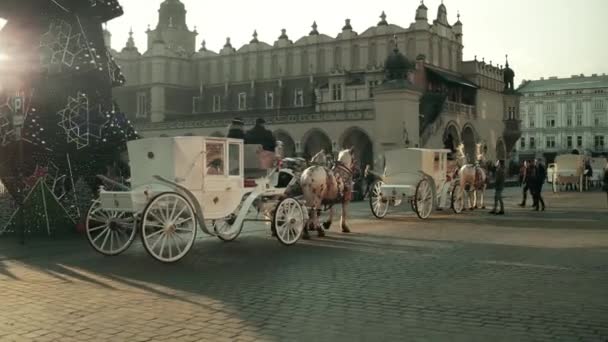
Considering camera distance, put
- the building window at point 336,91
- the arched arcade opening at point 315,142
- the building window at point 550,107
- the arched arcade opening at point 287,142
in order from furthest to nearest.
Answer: the building window at point 550,107 → the building window at point 336,91 → the arched arcade opening at point 287,142 → the arched arcade opening at point 315,142

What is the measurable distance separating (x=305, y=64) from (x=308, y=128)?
14706 mm

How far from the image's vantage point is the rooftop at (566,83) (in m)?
102

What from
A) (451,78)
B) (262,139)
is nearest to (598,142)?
(451,78)

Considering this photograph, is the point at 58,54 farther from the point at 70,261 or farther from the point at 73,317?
the point at 73,317

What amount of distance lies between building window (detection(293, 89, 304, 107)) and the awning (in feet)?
43.9

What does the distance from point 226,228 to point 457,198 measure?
1028cm

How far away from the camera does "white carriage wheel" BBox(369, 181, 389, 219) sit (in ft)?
57.7

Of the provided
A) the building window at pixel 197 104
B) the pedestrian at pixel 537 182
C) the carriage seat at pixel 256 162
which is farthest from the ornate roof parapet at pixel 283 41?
the carriage seat at pixel 256 162

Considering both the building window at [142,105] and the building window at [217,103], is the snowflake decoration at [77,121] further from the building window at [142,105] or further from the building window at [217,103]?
the building window at [142,105]

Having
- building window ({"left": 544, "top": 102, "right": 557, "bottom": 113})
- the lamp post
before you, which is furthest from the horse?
building window ({"left": 544, "top": 102, "right": 557, "bottom": 113})

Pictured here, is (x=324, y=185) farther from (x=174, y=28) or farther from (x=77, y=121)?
(x=174, y=28)

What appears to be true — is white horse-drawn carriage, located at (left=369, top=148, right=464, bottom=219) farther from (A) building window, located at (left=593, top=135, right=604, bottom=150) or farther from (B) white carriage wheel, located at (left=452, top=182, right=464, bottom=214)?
(A) building window, located at (left=593, top=135, right=604, bottom=150)

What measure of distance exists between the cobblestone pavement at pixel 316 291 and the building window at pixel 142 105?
5403cm

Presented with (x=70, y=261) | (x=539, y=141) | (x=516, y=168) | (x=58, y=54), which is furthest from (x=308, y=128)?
(x=539, y=141)
